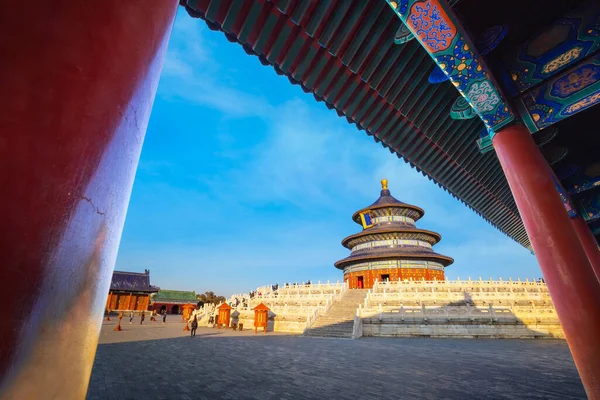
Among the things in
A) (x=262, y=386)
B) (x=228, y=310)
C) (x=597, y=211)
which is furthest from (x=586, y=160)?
(x=228, y=310)

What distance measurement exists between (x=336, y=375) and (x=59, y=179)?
6.58 m

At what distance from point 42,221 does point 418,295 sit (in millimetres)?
19581

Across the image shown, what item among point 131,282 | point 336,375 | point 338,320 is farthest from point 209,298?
point 336,375

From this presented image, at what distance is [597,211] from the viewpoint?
773 centimetres

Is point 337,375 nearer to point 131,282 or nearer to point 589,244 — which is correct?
point 589,244

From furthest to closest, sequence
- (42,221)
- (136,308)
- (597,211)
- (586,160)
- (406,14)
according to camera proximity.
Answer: (136,308) → (597,211) → (586,160) → (406,14) → (42,221)

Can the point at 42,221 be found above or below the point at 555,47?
below

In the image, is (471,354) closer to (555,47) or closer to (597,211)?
(597,211)

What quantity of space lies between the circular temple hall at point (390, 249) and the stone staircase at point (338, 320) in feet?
27.3

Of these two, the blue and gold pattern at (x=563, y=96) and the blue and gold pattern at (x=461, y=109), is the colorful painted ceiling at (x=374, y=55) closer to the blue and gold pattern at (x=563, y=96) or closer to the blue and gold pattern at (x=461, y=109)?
the blue and gold pattern at (x=461, y=109)

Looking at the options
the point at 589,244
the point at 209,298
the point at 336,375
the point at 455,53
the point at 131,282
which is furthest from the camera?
the point at 209,298

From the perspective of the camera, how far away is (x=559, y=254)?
10.7ft

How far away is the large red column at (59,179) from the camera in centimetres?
64

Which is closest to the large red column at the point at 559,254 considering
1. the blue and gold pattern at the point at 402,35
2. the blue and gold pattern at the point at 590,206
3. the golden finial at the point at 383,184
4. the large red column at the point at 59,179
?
the blue and gold pattern at the point at 402,35
